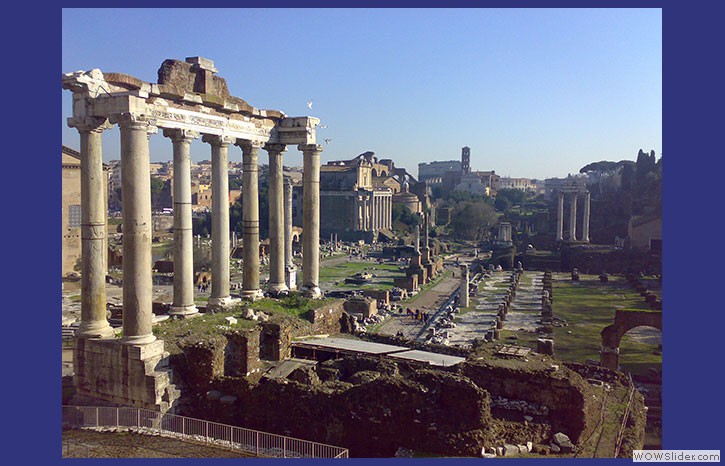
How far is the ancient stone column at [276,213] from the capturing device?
19688mm

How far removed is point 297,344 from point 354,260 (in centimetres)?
5293

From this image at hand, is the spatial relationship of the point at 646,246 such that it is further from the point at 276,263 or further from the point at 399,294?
the point at 276,263

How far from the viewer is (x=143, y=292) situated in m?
13.0

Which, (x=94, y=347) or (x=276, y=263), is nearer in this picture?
(x=94, y=347)

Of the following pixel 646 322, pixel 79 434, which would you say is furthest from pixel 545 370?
pixel 646 322

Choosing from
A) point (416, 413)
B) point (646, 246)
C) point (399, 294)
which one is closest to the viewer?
point (416, 413)

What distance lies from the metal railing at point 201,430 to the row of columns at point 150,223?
1.43 meters

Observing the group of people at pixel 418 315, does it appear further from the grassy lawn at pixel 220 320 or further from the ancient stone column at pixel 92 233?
the ancient stone column at pixel 92 233

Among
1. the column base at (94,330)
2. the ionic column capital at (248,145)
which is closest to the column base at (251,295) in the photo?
the ionic column capital at (248,145)

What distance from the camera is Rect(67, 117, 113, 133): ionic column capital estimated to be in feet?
44.1

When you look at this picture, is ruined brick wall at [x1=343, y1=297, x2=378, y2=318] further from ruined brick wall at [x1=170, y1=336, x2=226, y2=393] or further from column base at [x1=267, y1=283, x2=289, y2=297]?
ruined brick wall at [x1=170, y1=336, x2=226, y2=393]

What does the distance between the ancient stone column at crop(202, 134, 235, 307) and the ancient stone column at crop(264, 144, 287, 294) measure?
2273 mm

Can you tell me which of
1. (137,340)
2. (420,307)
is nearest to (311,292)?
(137,340)

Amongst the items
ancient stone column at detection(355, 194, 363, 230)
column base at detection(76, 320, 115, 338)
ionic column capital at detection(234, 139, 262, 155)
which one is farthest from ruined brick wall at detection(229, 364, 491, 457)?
ancient stone column at detection(355, 194, 363, 230)
